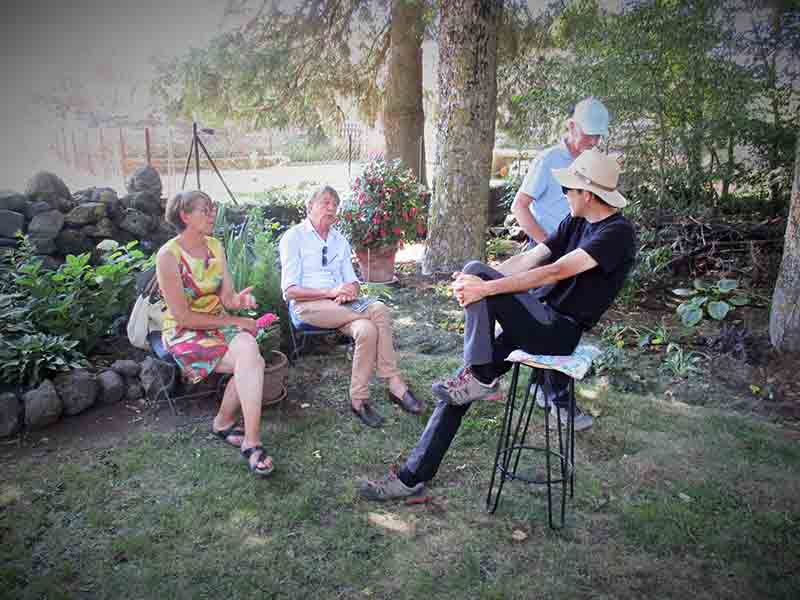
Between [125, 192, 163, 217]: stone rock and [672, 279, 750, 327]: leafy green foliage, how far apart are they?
4887 millimetres

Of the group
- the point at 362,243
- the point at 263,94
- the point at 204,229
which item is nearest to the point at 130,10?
the point at 263,94

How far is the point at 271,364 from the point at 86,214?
2.60 metres

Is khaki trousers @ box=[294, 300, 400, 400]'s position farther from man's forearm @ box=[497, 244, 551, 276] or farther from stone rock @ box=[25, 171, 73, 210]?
stone rock @ box=[25, 171, 73, 210]

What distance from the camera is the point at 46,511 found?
266 centimetres

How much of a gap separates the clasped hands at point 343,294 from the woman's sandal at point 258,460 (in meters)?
1.07

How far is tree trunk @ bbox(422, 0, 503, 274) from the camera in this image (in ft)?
20.1

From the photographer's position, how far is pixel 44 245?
483cm

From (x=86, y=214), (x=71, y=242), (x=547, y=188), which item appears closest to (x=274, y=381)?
(x=547, y=188)

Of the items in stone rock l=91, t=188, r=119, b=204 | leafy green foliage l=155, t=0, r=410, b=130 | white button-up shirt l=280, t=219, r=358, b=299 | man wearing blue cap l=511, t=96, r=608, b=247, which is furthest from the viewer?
leafy green foliage l=155, t=0, r=410, b=130

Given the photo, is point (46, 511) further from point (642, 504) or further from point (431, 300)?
point (431, 300)

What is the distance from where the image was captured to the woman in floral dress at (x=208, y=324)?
306cm

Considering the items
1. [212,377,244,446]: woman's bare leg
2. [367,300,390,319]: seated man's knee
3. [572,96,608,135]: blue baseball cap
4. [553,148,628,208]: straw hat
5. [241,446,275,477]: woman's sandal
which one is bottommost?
[241,446,275,477]: woman's sandal

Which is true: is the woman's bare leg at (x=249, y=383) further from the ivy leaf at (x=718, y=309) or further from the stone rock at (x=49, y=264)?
the ivy leaf at (x=718, y=309)

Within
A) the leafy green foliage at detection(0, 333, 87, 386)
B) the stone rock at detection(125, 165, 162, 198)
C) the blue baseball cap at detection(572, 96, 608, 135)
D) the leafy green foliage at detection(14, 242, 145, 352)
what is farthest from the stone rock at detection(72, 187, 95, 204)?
the blue baseball cap at detection(572, 96, 608, 135)
